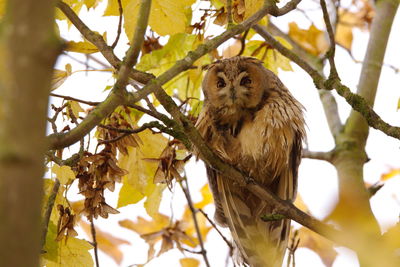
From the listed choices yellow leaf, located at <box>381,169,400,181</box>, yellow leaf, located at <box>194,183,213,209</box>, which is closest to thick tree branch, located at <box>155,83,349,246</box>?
yellow leaf, located at <box>194,183,213,209</box>

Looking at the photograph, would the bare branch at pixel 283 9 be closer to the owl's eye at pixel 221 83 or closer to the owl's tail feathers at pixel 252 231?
the owl's eye at pixel 221 83

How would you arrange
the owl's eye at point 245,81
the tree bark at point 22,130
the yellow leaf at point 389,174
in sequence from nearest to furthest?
the tree bark at point 22,130, the owl's eye at point 245,81, the yellow leaf at point 389,174

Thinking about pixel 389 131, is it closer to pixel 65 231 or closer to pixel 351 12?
pixel 65 231

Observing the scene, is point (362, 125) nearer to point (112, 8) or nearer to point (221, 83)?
point (221, 83)

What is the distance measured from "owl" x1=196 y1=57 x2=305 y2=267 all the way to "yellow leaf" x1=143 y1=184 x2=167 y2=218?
0.61 m

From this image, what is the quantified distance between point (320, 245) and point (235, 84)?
1.34m

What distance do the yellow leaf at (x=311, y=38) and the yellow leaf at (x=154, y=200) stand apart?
2.34 meters

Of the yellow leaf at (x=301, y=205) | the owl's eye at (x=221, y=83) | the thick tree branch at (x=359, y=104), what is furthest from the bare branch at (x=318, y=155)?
the thick tree branch at (x=359, y=104)

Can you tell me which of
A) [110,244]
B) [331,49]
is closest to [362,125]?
[331,49]

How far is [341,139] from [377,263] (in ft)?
8.98

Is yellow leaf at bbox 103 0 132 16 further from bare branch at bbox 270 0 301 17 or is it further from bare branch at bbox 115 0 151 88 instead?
bare branch at bbox 115 0 151 88

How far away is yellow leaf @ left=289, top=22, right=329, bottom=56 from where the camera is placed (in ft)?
16.9

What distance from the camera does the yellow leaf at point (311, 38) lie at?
5153mm

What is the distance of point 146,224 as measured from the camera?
5.06 metres
